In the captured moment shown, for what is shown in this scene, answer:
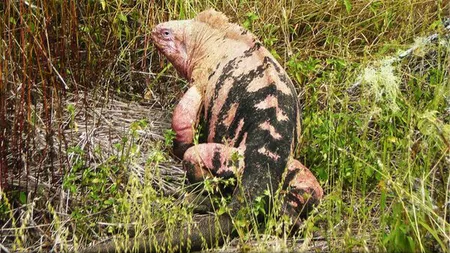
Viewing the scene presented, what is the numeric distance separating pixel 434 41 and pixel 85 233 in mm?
3013

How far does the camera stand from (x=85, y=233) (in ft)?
16.1

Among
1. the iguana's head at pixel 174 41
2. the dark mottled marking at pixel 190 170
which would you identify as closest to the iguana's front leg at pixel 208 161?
the dark mottled marking at pixel 190 170

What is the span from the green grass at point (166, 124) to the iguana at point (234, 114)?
0.51ft

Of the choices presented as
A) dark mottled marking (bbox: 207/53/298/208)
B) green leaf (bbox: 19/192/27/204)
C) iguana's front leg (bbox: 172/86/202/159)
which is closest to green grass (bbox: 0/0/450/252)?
green leaf (bbox: 19/192/27/204)

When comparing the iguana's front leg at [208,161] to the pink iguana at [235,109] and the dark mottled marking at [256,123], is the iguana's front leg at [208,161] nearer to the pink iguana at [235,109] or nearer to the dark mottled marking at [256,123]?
the pink iguana at [235,109]

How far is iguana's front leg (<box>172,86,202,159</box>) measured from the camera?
5.76 m

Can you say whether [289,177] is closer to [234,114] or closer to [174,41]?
[234,114]

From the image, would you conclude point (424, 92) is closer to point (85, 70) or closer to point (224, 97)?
point (224, 97)

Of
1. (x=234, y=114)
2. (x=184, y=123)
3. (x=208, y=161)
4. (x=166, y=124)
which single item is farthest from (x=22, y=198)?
(x=166, y=124)

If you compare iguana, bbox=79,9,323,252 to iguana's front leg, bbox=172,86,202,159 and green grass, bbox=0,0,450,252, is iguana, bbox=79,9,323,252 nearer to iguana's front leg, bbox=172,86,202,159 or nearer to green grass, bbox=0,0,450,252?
iguana's front leg, bbox=172,86,202,159

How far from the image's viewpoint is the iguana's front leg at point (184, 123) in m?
5.76

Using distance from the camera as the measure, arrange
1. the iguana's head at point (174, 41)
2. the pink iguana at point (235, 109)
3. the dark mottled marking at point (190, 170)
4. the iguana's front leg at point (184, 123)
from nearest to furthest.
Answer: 1. the pink iguana at point (235, 109)
2. the dark mottled marking at point (190, 170)
3. the iguana's front leg at point (184, 123)
4. the iguana's head at point (174, 41)

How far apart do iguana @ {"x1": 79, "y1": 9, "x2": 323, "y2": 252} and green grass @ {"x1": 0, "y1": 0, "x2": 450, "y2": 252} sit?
0.16 m

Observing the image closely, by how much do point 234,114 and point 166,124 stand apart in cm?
94
